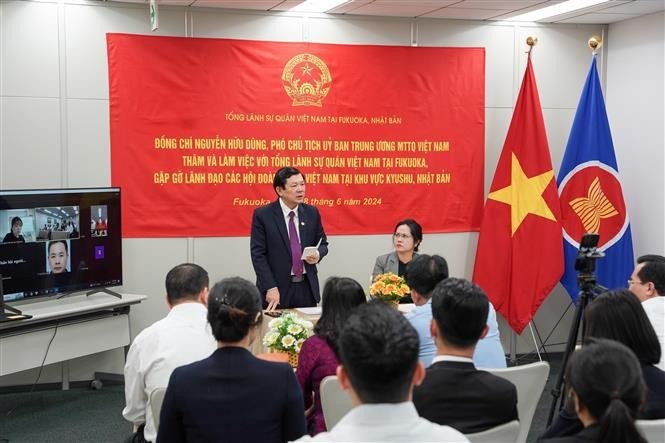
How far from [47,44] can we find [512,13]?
11.8 feet

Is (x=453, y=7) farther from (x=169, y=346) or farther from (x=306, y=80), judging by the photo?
(x=169, y=346)

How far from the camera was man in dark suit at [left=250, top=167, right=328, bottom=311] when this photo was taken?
528cm

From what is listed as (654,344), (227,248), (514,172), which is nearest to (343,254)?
(227,248)

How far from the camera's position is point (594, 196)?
632 centimetres

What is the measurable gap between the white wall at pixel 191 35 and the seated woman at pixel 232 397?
377cm

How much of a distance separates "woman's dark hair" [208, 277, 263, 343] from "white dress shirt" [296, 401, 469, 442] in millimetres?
712

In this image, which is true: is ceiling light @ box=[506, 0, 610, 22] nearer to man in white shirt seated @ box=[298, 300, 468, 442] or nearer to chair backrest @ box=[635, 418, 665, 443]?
chair backrest @ box=[635, 418, 665, 443]

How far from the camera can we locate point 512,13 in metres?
6.23

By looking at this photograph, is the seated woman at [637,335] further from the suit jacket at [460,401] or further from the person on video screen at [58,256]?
the person on video screen at [58,256]

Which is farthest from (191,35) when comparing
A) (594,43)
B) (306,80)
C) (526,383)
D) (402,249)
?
(526,383)

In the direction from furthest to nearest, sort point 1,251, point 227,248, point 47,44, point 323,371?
point 227,248 → point 47,44 → point 1,251 → point 323,371

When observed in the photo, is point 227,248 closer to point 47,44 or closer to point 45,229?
point 45,229

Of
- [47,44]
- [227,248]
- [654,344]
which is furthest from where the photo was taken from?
[227,248]

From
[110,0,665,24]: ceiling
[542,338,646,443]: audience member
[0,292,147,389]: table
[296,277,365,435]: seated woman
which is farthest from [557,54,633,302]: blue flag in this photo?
[542,338,646,443]: audience member
